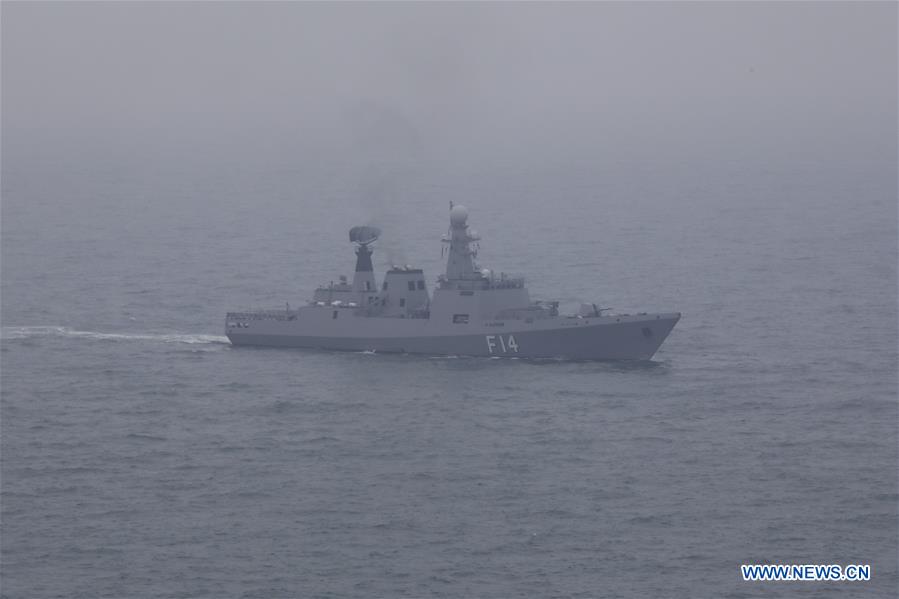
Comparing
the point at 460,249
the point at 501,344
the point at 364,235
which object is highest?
the point at 364,235

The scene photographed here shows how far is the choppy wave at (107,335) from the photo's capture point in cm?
6588

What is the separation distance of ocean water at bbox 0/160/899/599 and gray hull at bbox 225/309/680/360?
2.93 feet

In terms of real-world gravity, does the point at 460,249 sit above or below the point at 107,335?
above

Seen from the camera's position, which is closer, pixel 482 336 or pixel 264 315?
pixel 482 336

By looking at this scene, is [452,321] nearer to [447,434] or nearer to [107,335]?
[447,434]

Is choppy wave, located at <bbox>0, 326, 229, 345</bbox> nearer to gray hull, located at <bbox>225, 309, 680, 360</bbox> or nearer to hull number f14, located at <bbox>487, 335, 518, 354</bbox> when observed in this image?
gray hull, located at <bbox>225, 309, 680, 360</bbox>

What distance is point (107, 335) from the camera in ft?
218

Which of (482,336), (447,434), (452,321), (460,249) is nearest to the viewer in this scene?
(447,434)

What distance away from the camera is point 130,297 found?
248 ft

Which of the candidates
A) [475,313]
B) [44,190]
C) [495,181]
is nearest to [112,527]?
[475,313]

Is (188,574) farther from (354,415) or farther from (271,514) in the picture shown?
(354,415)

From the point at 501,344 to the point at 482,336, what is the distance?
33.1 inches

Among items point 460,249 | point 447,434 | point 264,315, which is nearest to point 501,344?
point 460,249

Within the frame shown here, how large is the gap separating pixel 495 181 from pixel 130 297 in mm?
78950
